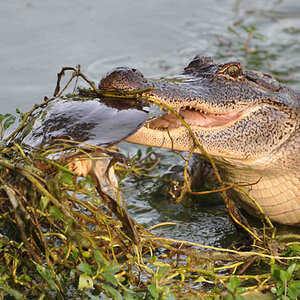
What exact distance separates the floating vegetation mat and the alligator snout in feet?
1.38

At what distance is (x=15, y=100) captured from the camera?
719cm

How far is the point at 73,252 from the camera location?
10.8 ft

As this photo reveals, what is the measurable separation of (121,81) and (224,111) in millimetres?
1021

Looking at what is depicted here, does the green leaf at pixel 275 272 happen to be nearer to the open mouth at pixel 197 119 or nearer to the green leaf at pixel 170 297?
the green leaf at pixel 170 297

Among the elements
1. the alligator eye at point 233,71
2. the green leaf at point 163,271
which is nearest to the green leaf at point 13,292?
the green leaf at point 163,271

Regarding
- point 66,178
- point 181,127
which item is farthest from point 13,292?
point 181,127

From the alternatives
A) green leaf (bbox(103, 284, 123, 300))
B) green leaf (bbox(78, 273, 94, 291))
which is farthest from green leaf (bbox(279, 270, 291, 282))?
green leaf (bbox(78, 273, 94, 291))

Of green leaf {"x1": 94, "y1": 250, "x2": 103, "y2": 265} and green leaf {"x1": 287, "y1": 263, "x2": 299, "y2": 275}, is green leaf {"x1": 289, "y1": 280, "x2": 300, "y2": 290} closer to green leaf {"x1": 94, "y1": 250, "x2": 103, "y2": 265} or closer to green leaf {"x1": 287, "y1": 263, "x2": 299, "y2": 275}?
green leaf {"x1": 287, "y1": 263, "x2": 299, "y2": 275}

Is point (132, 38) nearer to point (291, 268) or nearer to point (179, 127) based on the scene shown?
point (179, 127)

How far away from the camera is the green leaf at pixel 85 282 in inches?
119

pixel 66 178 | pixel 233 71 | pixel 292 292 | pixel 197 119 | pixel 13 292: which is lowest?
pixel 292 292

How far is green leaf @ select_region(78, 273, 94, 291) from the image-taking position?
9.95 feet

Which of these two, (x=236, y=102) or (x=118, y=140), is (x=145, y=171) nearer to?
(x=236, y=102)

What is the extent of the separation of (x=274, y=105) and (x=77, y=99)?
67.8 inches
